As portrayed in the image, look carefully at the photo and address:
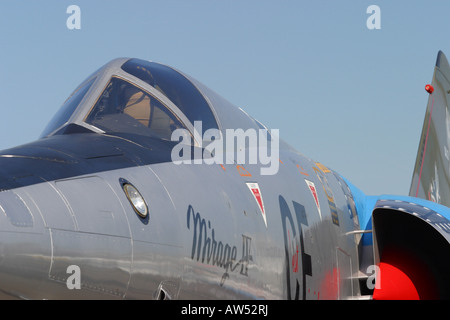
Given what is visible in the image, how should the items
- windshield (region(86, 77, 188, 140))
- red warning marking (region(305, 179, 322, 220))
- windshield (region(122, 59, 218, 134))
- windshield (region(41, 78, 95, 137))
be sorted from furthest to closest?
red warning marking (region(305, 179, 322, 220))
windshield (region(122, 59, 218, 134))
windshield (region(41, 78, 95, 137))
windshield (region(86, 77, 188, 140))

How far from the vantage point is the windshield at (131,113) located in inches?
202

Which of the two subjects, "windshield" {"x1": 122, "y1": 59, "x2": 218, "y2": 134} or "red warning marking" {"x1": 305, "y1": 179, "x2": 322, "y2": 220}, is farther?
"red warning marking" {"x1": 305, "y1": 179, "x2": 322, "y2": 220}

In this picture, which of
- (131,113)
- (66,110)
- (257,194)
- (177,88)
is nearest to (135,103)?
(131,113)

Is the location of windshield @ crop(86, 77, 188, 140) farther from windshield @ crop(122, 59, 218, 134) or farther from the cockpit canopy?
windshield @ crop(122, 59, 218, 134)

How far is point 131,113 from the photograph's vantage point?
535 cm

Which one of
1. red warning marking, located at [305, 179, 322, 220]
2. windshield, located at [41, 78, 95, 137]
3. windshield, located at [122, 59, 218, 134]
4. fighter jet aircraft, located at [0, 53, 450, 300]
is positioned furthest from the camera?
red warning marking, located at [305, 179, 322, 220]

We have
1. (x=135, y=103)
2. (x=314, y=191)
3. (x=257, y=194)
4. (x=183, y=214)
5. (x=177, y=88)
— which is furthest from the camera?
(x=314, y=191)

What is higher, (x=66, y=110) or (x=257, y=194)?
(x=66, y=110)

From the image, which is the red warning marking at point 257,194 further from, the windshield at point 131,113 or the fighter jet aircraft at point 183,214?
the windshield at point 131,113

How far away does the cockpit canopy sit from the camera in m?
5.21

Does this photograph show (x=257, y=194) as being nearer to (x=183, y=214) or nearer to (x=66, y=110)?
(x=183, y=214)

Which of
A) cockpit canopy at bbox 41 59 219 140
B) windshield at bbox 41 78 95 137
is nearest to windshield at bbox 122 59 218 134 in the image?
cockpit canopy at bbox 41 59 219 140

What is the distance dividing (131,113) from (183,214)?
1.53 m
